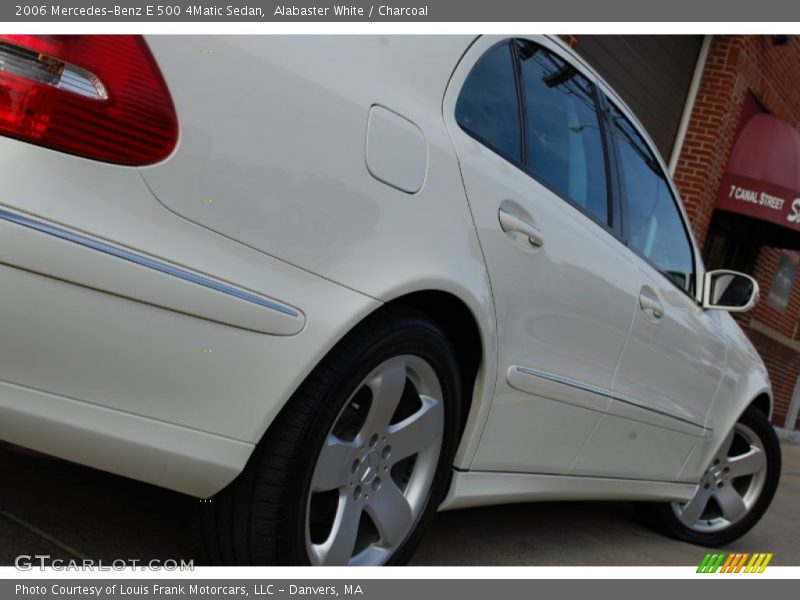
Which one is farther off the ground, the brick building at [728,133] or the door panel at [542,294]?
the brick building at [728,133]

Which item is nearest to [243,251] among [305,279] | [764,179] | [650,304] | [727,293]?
[305,279]

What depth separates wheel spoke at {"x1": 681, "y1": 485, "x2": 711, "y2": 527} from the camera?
4180 mm

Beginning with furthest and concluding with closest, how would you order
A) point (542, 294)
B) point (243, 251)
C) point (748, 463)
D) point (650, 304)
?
1. point (748, 463)
2. point (650, 304)
3. point (542, 294)
4. point (243, 251)

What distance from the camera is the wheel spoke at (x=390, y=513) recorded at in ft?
7.41

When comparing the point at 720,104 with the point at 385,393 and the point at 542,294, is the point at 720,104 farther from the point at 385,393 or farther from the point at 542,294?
the point at 385,393

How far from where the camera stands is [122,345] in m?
1.67

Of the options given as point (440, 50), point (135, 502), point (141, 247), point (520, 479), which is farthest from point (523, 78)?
point (135, 502)

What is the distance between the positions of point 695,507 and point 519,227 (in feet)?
7.65

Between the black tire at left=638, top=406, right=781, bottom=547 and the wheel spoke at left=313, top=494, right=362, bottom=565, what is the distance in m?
2.34

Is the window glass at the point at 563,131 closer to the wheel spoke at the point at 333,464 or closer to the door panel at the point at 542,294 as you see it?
the door panel at the point at 542,294

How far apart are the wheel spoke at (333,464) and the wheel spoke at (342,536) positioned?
73 millimetres

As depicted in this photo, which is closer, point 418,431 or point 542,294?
point 418,431
